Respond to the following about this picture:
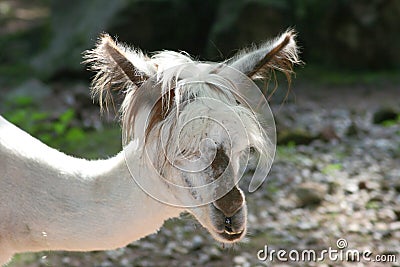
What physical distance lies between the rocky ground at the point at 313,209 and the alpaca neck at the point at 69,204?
76 centimetres

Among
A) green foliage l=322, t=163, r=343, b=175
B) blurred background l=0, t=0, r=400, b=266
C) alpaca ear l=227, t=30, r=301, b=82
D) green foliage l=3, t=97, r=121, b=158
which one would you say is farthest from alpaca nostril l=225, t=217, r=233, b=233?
green foliage l=3, t=97, r=121, b=158

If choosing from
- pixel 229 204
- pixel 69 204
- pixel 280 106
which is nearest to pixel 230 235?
pixel 229 204

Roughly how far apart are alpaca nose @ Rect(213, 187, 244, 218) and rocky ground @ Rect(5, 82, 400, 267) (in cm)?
99

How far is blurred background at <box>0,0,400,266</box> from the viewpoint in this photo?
17.7 feet

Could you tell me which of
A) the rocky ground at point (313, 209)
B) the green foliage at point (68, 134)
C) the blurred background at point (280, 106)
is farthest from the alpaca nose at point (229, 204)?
the green foliage at point (68, 134)

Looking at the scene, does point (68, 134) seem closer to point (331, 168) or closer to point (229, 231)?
point (331, 168)

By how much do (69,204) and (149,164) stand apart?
0.45 meters

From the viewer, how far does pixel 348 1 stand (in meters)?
10.4

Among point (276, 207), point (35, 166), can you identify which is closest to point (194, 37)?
point (276, 207)

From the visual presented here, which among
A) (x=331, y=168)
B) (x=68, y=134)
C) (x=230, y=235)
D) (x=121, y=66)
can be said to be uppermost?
(x=68, y=134)

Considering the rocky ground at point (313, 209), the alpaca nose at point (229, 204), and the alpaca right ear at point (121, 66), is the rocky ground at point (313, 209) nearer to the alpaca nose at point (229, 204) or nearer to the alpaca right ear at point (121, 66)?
the alpaca nose at point (229, 204)

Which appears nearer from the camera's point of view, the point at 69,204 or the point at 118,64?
the point at 118,64

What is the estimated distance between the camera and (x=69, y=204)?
323 centimetres

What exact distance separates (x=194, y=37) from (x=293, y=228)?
5.97m
